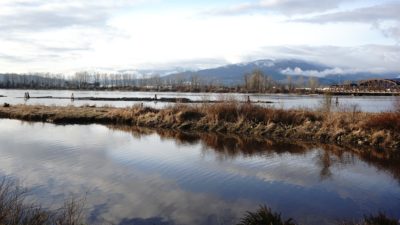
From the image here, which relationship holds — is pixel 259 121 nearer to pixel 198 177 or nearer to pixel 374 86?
pixel 198 177

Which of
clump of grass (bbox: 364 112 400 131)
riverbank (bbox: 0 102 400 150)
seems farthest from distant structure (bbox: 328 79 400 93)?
clump of grass (bbox: 364 112 400 131)

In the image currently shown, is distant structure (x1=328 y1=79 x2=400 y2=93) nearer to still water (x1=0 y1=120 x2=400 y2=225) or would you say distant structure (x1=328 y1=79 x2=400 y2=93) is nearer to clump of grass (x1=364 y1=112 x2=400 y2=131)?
clump of grass (x1=364 y1=112 x2=400 y2=131)

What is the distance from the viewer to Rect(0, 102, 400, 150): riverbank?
77.7ft

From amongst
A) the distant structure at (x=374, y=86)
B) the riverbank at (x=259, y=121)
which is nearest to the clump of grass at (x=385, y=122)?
the riverbank at (x=259, y=121)

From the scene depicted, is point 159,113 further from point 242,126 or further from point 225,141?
point 225,141

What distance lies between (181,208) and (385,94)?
122368 mm

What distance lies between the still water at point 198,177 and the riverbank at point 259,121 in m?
2.30

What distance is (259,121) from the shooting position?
1133 inches

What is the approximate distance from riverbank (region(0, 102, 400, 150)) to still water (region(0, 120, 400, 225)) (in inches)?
90.5

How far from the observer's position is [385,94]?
12075cm

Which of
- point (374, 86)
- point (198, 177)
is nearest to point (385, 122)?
point (198, 177)

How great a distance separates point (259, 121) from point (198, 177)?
1434 cm

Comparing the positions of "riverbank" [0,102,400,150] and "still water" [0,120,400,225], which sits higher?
"riverbank" [0,102,400,150]

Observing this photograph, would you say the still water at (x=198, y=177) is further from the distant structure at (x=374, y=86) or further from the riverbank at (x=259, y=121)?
the distant structure at (x=374, y=86)
